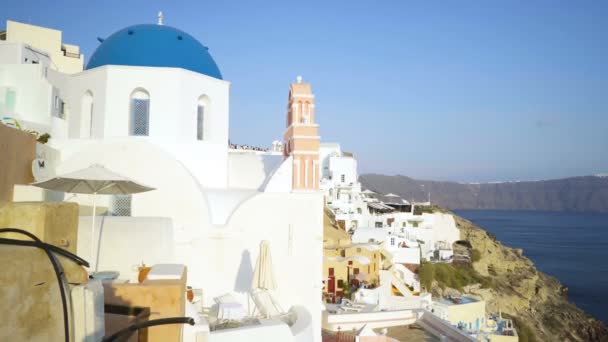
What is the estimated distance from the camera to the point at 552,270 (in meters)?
70.9

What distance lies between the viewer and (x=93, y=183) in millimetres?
8586

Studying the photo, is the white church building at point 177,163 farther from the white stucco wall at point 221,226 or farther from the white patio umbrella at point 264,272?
the white patio umbrella at point 264,272

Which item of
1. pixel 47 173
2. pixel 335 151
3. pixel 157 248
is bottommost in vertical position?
pixel 157 248

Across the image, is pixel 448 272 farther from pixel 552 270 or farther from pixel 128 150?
pixel 552 270

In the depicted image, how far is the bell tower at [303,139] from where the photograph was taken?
11914 millimetres

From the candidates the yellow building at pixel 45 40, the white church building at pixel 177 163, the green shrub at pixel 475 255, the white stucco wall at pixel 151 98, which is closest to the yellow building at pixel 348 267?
the white church building at pixel 177 163

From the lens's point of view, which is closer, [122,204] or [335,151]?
[122,204]

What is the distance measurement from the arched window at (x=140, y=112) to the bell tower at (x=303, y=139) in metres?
3.70

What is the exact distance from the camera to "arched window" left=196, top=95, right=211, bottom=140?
13375 millimetres

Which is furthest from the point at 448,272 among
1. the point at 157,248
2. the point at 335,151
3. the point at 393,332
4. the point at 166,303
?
the point at 166,303

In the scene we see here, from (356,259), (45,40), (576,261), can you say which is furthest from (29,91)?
(576,261)

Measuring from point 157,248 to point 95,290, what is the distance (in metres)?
7.31

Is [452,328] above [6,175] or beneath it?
beneath

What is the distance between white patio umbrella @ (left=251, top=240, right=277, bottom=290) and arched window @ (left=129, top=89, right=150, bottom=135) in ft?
15.4
